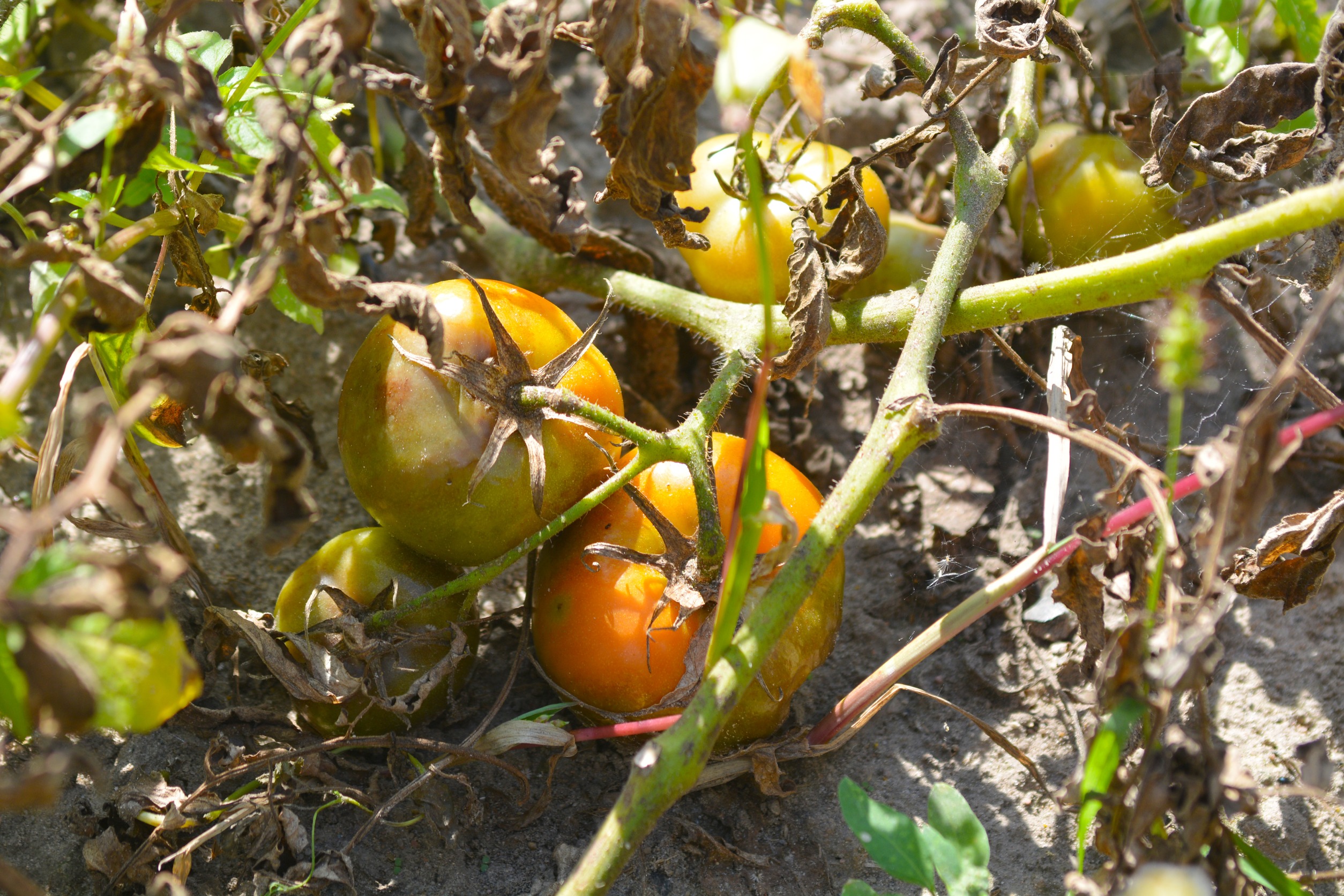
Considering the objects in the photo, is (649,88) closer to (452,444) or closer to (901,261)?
(452,444)

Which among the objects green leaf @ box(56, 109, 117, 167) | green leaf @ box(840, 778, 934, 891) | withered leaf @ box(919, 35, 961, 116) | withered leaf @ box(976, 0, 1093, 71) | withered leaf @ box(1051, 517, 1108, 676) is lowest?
green leaf @ box(840, 778, 934, 891)

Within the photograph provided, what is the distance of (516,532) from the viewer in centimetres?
113

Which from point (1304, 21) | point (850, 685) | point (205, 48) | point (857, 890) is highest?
point (205, 48)

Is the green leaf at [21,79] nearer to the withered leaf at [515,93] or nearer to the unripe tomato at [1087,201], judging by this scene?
the withered leaf at [515,93]

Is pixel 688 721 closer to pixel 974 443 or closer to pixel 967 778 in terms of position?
pixel 967 778

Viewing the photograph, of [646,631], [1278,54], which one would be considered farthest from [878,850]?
[1278,54]

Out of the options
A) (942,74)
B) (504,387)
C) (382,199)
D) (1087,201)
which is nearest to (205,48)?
(382,199)

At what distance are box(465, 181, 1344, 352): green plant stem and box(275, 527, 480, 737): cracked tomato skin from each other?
1.43ft

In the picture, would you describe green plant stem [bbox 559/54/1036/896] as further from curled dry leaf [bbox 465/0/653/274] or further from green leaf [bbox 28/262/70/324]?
green leaf [bbox 28/262/70/324]

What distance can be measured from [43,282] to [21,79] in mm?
353

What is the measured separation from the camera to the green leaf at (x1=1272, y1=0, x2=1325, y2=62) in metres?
1.32

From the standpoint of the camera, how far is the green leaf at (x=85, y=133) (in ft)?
2.67

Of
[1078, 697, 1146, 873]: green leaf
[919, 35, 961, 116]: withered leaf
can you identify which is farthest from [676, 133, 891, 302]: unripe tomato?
[1078, 697, 1146, 873]: green leaf

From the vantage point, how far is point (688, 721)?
2.73 feet
